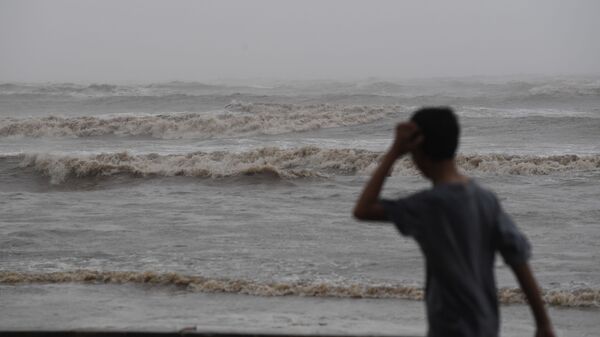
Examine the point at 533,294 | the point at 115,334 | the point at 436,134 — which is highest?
the point at 436,134

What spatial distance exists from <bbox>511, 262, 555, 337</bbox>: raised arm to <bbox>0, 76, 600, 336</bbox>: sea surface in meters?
1.70

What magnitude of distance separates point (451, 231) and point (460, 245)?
0.20ft

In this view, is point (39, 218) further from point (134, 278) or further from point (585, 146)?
point (585, 146)

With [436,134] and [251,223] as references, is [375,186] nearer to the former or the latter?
[436,134]

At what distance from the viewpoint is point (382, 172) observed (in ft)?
8.97

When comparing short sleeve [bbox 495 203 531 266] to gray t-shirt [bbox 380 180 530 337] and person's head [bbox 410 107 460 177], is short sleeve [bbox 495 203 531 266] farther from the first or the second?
person's head [bbox 410 107 460 177]

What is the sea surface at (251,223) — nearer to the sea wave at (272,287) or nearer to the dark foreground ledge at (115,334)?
the sea wave at (272,287)

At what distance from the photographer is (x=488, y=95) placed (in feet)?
126

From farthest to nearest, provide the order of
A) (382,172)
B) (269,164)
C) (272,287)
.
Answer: (269,164) → (272,287) → (382,172)

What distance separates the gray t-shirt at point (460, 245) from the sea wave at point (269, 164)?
13.0 metres

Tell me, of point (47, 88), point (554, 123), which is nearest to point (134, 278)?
point (554, 123)

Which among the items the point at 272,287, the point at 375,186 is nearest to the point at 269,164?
the point at 272,287

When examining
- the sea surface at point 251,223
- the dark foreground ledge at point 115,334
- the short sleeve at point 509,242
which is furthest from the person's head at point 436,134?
the sea surface at point 251,223

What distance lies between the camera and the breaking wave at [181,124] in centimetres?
2633
